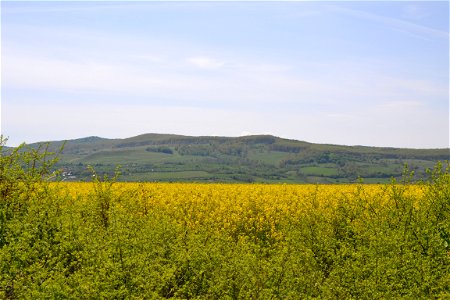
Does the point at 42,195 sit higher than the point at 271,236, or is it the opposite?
the point at 42,195

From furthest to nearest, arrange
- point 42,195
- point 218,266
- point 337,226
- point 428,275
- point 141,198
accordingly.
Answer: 1. point 141,198
2. point 337,226
3. point 42,195
4. point 218,266
5. point 428,275

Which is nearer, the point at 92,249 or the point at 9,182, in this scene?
the point at 92,249

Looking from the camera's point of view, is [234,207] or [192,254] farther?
[234,207]

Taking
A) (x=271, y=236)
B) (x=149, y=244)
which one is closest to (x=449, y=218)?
(x=271, y=236)

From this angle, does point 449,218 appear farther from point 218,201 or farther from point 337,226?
point 218,201

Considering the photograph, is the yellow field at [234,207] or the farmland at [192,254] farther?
the yellow field at [234,207]

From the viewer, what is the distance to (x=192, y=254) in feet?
38.9

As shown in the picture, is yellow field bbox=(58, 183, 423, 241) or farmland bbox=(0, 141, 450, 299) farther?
yellow field bbox=(58, 183, 423, 241)

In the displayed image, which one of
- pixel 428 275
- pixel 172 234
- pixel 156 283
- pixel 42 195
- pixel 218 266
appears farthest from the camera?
pixel 42 195

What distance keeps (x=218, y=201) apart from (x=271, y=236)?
3.65 metres

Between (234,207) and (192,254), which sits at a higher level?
(234,207)

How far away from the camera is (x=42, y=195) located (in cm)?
1500

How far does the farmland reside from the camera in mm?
10125

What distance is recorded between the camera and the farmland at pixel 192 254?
10.1 metres
